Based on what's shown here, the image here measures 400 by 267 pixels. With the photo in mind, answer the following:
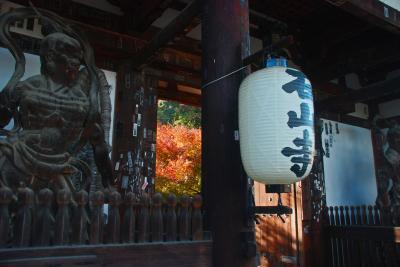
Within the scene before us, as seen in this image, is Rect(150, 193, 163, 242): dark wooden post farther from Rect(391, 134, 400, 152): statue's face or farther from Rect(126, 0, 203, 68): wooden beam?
Rect(391, 134, 400, 152): statue's face

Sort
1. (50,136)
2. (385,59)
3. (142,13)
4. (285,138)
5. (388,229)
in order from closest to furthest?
(285,138) < (50,136) < (142,13) < (388,229) < (385,59)

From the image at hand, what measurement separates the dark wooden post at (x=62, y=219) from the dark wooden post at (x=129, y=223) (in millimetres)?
385

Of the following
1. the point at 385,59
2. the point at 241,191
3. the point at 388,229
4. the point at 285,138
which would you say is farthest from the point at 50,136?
the point at 385,59

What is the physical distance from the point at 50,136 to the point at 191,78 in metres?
3.13

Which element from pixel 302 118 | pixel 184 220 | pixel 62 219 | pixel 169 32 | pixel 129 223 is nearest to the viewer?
pixel 62 219

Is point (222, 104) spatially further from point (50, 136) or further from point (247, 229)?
point (50, 136)

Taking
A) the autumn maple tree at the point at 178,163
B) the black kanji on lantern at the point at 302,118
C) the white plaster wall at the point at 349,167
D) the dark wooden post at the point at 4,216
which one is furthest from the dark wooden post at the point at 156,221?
the autumn maple tree at the point at 178,163

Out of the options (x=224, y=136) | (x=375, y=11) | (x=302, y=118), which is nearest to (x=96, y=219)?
(x=224, y=136)

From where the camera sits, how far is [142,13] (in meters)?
5.36

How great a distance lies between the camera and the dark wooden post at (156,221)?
279cm

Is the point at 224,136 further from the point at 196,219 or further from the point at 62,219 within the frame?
the point at 62,219

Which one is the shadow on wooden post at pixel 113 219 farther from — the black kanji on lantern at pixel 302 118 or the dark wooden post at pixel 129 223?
the black kanji on lantern at pixel 302 118

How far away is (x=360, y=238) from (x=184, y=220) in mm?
4621

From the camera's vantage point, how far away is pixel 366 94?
6.33 m
